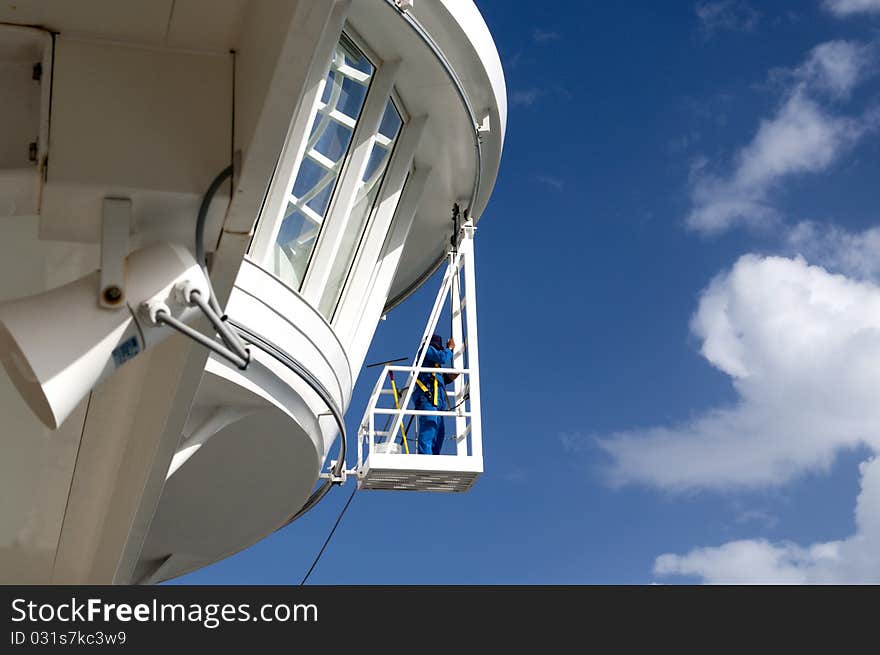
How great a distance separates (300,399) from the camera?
9602 millimetres

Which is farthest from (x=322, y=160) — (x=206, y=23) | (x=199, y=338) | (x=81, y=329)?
(x=199, y=338)

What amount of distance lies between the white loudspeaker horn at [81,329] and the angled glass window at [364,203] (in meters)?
6.78

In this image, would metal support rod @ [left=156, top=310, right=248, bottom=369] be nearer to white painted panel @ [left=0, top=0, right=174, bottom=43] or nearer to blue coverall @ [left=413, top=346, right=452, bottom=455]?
white painted panel @ [left=0, top=0, right=174, bottom=43]

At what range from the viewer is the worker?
11.7 m

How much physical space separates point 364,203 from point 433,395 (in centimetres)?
234

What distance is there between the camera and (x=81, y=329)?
3.67m

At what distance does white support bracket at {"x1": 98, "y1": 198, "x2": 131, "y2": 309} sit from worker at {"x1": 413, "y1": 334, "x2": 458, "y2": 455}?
311 inches

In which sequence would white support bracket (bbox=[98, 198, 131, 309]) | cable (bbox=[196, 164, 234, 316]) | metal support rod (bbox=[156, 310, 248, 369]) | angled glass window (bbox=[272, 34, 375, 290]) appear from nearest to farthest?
metal support rod (bbox=[156, 310, 248, 369]) → white support bracket (bbox=[98, 198, 131, 309]) → cable (bbox=[196, 164, 234, 316]) → angled glass window (bbox=[272, 34, 375, 290])

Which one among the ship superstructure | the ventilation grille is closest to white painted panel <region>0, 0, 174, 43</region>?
the ship superstructure

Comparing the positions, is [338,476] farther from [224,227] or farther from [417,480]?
[224,227]

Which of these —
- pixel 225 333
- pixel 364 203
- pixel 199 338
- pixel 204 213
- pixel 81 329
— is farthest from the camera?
pixel 364 203

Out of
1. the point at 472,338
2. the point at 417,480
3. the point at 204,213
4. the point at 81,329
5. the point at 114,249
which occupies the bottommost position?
the point at 81,329

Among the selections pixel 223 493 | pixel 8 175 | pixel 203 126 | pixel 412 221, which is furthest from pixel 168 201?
pixel 412 221

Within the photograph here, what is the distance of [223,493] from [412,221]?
3629 millimetres
